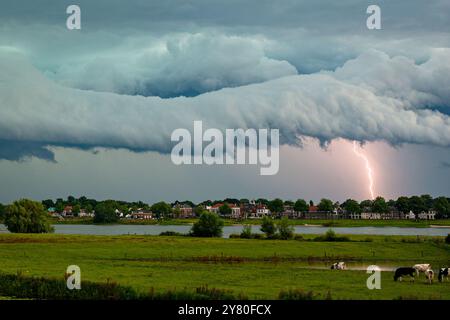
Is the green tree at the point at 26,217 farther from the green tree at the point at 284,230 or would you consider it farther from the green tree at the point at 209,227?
the green tree at the point at 284,230

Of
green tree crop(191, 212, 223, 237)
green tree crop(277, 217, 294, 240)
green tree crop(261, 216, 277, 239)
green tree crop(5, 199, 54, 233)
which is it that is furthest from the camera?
green tree crop(5, 199, 54, 233)

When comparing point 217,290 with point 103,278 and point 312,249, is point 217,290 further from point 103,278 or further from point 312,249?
point 312,249

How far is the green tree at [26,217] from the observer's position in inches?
5531

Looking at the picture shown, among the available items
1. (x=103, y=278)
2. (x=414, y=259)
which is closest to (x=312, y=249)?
(x=414, y=259)

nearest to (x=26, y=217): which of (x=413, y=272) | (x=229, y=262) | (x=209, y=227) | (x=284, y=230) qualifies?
(x=209, y=227)

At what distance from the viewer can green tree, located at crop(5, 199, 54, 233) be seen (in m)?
140

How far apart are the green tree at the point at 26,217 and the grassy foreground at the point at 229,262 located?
30.8m

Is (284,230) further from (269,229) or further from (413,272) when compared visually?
(413,272)

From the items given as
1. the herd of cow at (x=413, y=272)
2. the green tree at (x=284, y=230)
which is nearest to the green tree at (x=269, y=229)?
the green tree at (x=284, y=230)

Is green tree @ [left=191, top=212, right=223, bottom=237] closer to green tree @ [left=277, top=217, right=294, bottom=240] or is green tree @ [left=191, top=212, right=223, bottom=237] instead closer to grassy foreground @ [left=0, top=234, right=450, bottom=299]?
green tree @ [left=277, top=217, right=294, bottom=240]

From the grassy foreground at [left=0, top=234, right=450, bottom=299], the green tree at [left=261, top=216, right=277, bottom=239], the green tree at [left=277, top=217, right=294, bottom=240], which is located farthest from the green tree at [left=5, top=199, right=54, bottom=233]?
the green tree at [left=277, top=217, right=294, bottom=240]

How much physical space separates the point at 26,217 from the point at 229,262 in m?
73.6

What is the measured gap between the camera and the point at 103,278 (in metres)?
→ 57.2

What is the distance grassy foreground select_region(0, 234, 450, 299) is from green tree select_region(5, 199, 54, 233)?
30794 millimetres
